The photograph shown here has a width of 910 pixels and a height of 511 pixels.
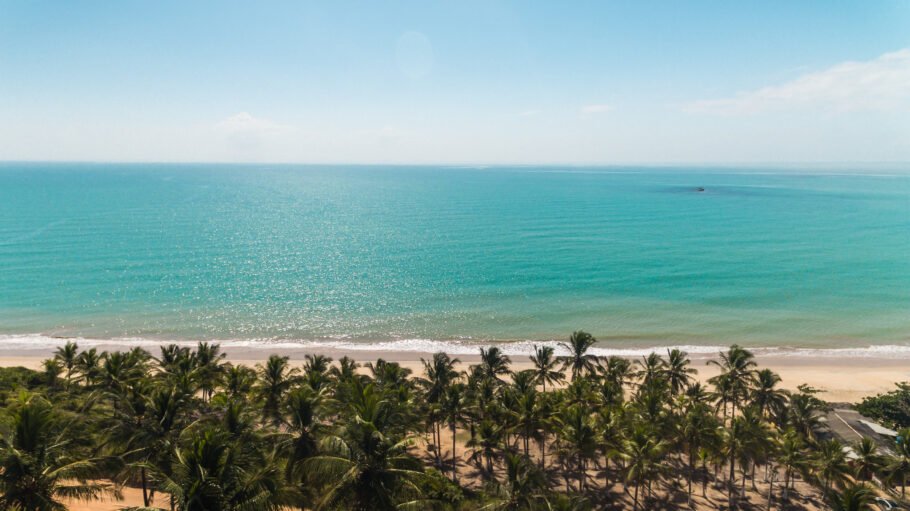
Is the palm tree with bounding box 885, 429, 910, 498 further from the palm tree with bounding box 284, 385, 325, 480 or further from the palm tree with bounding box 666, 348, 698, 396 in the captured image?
the palm tree with bounding box 284, 385, 325, 480

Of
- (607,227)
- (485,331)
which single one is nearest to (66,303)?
(485,331)

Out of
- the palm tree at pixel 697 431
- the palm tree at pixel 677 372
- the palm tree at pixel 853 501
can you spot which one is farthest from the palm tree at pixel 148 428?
the palm tree at pixel 677 372

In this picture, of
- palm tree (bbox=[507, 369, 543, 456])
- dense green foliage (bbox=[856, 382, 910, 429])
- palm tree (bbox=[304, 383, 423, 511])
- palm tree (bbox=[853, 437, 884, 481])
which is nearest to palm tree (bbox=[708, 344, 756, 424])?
palm tree (bbox=[853, 437, 884, 481])

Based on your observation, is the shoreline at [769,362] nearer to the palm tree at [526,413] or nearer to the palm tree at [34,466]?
the palm tree at [526,413]

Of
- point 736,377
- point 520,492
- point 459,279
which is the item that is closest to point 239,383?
point 520,492

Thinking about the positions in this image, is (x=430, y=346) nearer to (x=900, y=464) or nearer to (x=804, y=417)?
(x=804, y=417)

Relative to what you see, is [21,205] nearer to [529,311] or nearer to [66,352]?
[66,352]
